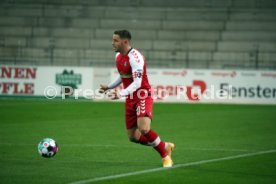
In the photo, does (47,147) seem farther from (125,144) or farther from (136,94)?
(125,144)

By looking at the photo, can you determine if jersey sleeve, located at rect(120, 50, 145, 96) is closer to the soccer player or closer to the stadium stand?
the soccer player

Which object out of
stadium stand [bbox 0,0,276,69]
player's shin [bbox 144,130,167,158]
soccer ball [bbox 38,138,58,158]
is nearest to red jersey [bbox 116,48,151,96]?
player's shin [bbox 144,130,167,158]

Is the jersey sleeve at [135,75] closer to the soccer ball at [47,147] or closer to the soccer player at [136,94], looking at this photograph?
the soccer player at [136,94]

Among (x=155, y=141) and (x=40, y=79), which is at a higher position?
(x=155, y=141)

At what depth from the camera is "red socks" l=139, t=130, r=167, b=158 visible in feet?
33.2

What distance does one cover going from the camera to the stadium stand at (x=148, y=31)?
3209 centimetres

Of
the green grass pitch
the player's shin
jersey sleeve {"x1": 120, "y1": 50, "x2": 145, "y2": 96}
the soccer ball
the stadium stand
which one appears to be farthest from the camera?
the stadium stand

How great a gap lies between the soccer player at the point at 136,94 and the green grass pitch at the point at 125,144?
39cm

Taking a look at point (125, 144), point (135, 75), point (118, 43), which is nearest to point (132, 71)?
point (135, 75)

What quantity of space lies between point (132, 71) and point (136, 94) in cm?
40

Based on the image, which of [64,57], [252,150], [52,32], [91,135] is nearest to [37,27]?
[52,32]

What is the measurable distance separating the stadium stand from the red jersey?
20824 mm

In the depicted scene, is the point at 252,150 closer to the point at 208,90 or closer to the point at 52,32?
the point at 208,90

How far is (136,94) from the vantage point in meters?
10.2
